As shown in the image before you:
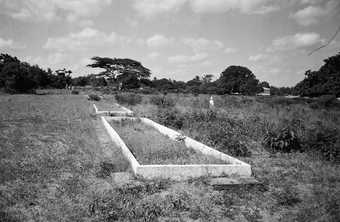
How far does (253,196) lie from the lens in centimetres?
529

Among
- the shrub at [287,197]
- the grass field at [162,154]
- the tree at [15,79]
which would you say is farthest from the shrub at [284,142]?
the tree at [15,79]

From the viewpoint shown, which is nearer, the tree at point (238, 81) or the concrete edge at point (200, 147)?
the concrete edge at point (200, 147)

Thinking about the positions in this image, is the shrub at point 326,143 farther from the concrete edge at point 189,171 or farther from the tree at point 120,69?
the tree at point 120,69

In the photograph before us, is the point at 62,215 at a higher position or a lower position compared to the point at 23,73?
lower

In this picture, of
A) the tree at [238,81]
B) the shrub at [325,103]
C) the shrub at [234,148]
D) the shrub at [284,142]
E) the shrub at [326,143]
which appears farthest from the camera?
the tree at [238,81]

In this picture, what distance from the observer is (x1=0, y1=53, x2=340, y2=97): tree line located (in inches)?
1235

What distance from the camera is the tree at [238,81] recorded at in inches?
2195

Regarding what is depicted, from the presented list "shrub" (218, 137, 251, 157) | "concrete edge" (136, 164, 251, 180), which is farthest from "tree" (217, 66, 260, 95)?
"concrete edge" (136, 164, 251, 180)

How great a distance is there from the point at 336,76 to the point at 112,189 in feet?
101

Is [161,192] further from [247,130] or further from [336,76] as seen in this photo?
[336,76]

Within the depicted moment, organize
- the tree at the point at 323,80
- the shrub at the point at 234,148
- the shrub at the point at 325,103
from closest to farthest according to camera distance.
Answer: the shrub at the point at 234,148, the shrub at the point at 325,103, the tree at the point at 323,80

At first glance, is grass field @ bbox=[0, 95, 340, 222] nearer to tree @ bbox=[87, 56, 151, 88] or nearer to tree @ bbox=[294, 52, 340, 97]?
tree @ bbox=[294, 52, 340, 97]

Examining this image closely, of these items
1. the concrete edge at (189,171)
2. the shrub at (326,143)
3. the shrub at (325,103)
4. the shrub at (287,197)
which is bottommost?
the shrub at (287,197)

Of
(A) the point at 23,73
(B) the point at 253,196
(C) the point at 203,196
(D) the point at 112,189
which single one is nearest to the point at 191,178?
(C) the point at 203,196
